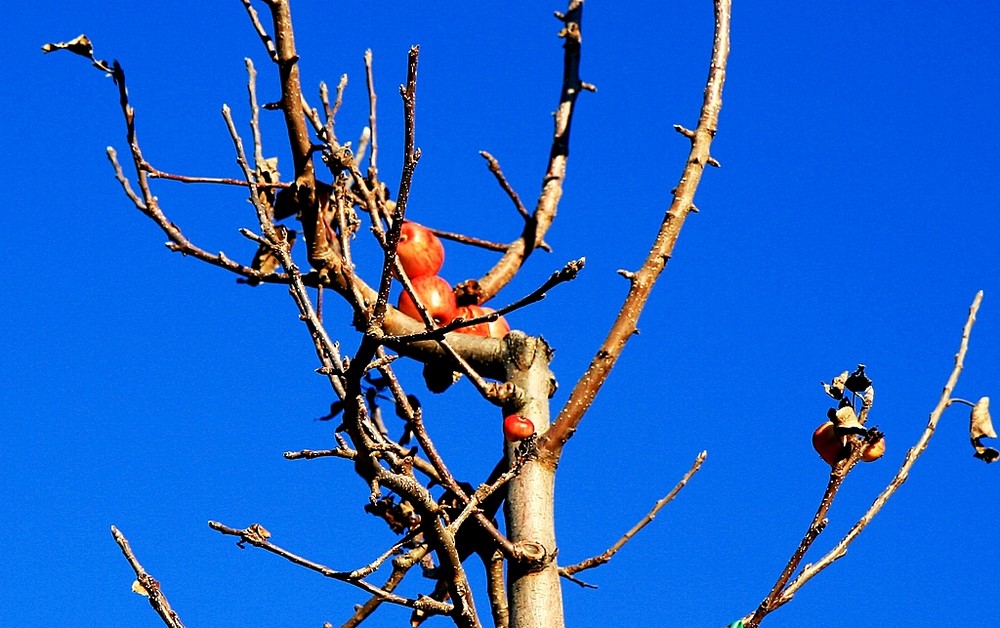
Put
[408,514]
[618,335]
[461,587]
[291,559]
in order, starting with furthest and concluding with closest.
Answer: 1. [408,514]
2. [618,335]
3. [291,559]
4. [461,587]

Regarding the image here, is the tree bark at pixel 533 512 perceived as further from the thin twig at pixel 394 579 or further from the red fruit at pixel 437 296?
the red fruit at pixel 437 296

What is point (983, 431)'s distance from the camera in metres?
2.50

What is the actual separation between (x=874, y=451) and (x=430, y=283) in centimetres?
186

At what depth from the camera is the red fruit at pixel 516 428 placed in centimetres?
303

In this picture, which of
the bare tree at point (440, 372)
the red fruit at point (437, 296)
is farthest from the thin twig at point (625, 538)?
the red fruit at point (437, 296)

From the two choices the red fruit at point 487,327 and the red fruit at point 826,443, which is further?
the red fruit at point 487,327

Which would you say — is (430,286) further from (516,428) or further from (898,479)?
(898,479)

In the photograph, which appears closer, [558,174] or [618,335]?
[618,335]

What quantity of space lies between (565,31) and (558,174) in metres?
0.58

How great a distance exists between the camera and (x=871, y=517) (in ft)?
7.82

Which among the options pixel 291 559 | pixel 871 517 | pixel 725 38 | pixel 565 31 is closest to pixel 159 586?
pixel 291 559

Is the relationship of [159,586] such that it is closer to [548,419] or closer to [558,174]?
[548,419]

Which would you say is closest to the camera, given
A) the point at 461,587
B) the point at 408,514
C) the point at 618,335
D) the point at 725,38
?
the point at 461,587

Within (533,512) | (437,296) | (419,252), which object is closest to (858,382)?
(533,512)
